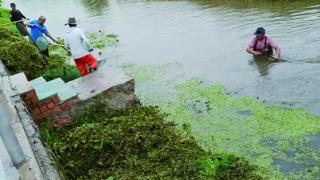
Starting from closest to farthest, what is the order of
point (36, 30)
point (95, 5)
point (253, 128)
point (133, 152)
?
point (133, 152), point (253, 128), point (36, 30), point (95, 5)

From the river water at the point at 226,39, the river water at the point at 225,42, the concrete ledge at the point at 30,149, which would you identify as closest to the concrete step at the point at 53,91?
the concrete ledge at the point at 30,149

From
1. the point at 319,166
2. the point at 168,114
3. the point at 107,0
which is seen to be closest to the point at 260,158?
the point at 319,166

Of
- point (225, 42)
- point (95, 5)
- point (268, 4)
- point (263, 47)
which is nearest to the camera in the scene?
point (263, 47)

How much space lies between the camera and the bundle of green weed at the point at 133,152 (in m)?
5.77

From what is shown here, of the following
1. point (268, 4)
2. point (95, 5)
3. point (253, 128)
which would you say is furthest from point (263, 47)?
point (95, 5)

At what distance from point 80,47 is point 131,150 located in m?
3.22

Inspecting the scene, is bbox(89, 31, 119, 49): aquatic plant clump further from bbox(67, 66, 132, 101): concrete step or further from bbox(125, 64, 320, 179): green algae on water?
bbox(67, 66, 132, 101): concrete step

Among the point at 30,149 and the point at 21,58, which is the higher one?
the point at 30,149

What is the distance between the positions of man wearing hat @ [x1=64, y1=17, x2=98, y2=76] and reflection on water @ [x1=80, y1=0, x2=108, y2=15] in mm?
15445

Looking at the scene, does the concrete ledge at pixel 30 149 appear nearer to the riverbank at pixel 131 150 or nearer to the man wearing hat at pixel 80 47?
the riverbank at pixel 131 150

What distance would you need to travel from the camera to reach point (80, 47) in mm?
8906

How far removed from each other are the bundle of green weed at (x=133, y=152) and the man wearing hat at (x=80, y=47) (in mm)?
1781

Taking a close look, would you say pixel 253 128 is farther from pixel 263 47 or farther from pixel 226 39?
pixel 226 39

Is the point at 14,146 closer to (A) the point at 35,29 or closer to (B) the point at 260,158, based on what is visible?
(B) the point at 260,158
